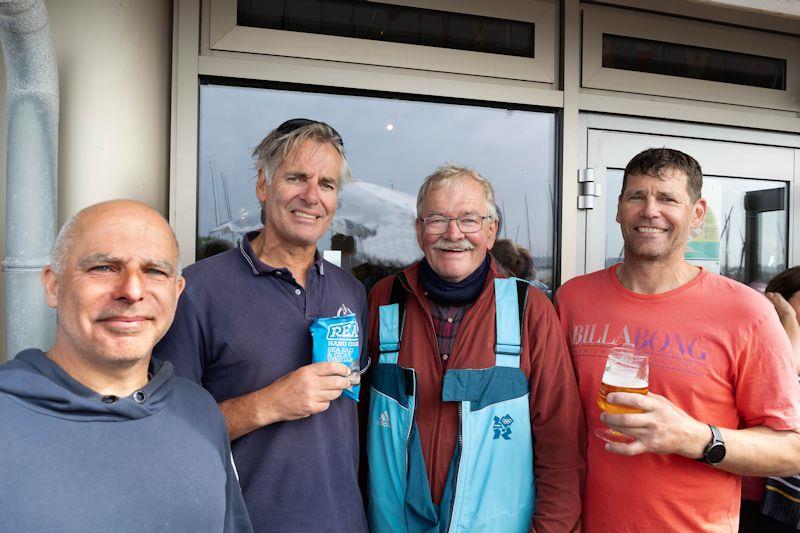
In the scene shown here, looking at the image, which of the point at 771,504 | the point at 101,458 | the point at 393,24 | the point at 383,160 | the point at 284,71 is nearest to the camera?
the point at 101,458

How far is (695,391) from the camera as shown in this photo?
73.1 inches

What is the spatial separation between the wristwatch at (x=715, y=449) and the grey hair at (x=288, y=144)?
1.53 metres

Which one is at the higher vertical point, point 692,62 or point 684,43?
point 684,43

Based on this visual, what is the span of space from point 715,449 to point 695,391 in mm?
209

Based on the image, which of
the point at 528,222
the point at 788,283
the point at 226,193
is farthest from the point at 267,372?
the point at 788,283

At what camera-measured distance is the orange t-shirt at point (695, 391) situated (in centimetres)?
181

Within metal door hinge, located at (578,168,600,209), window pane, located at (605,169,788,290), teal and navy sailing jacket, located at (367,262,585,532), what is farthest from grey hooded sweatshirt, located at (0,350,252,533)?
window pane, located at (605,169,788,290)

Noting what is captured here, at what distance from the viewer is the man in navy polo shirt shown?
64.8 inches

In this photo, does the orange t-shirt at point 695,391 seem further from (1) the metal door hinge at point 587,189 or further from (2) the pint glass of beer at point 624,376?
(1) the metal door hinge at point 587,189

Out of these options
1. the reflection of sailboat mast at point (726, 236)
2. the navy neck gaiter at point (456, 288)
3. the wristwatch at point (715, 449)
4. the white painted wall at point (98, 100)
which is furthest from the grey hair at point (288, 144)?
the reflection of sailboat mast at point (726, 236)

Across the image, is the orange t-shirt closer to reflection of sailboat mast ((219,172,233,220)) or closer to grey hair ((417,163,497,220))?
grey hair ((417,163,497,220))

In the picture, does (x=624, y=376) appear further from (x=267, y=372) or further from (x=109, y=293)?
(x=109, y=293)

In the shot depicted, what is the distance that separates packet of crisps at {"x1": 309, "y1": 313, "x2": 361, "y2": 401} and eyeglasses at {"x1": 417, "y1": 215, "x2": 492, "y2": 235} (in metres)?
0.53

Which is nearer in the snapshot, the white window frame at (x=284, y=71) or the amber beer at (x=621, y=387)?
the amber beer at (x=621, y=387)
